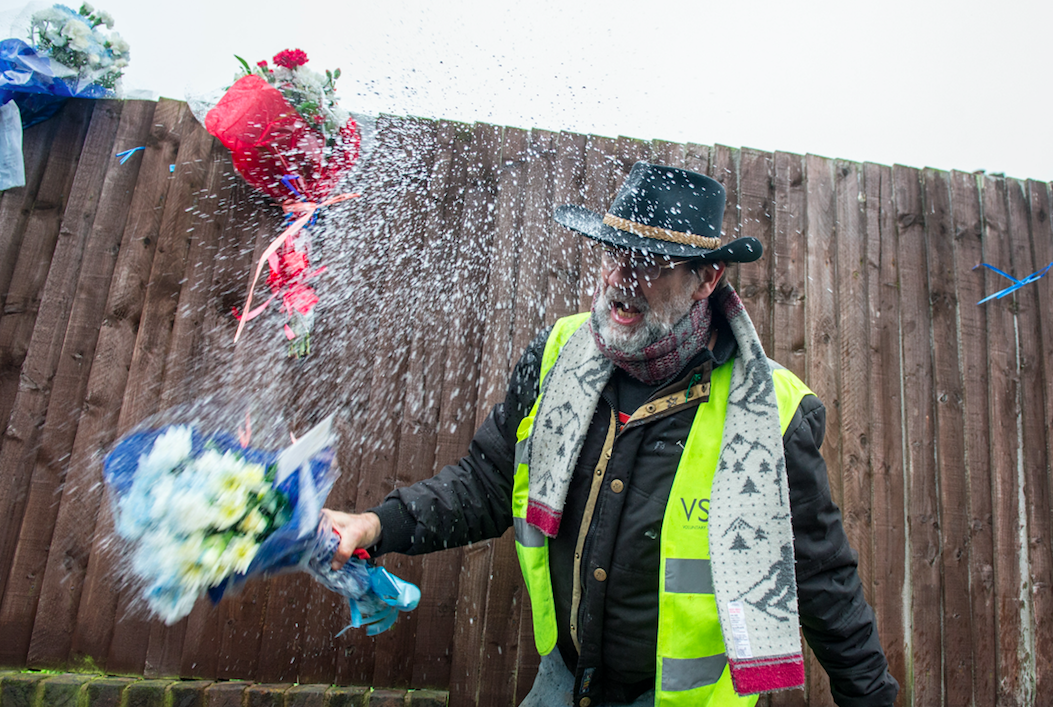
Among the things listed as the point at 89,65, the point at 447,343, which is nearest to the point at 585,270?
the point at 447,343

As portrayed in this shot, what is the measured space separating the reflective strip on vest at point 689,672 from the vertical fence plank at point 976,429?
208 centimetres

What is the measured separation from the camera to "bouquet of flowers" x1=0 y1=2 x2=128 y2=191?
266cm

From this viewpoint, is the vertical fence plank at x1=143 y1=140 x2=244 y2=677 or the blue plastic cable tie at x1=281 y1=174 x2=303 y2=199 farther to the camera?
the blue plastic cable tie at x1=281 y1=174 x2=303 y2=199

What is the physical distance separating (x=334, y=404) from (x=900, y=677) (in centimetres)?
291

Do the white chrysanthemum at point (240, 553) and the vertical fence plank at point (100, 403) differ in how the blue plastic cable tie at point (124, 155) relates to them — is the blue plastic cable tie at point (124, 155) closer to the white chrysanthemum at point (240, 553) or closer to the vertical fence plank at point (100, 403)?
the vertical fence plank at point (100, 403)

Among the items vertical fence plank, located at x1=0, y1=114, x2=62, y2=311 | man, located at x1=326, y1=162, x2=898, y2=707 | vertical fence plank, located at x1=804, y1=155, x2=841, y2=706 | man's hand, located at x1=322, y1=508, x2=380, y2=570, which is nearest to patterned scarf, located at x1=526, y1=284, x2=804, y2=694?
man, located at x1=326, y1=162, x2=898, y2=707

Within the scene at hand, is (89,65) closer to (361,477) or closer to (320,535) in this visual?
(361,477)

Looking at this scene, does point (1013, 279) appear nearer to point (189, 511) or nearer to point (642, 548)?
point (642, 548)

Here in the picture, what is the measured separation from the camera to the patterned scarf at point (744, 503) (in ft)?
4.75

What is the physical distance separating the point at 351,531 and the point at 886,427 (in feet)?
8.45

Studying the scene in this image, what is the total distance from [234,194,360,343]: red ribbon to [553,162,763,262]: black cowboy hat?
4.52ft

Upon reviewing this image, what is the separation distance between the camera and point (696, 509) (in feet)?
5.12

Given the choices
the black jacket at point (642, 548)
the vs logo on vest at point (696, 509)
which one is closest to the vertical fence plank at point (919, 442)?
the black jacket at point (642, 548)

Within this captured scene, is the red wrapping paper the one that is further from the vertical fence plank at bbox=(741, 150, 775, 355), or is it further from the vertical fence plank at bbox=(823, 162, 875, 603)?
the vertical fence plank at bbox=(823, 162, 875, 603)
